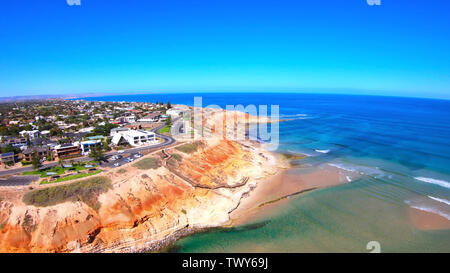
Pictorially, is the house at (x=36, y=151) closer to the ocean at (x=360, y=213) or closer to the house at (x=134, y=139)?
the house at (x=134, y=139)

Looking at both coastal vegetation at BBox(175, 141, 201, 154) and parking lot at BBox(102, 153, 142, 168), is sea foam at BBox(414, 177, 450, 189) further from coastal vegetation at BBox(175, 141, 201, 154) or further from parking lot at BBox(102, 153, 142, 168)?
parking lot at BBox(102, 153, 142, 168)

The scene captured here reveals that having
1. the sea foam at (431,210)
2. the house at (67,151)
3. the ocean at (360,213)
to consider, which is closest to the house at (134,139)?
the house at (67,151)

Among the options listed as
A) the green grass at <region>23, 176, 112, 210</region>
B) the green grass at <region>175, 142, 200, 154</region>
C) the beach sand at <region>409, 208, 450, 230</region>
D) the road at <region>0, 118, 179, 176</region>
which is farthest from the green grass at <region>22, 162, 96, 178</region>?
the beach sand at <region>409, 208, 450, 230</region>

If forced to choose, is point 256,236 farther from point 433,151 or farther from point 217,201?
point 433,151

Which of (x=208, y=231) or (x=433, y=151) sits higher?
(x=433, y=151)
